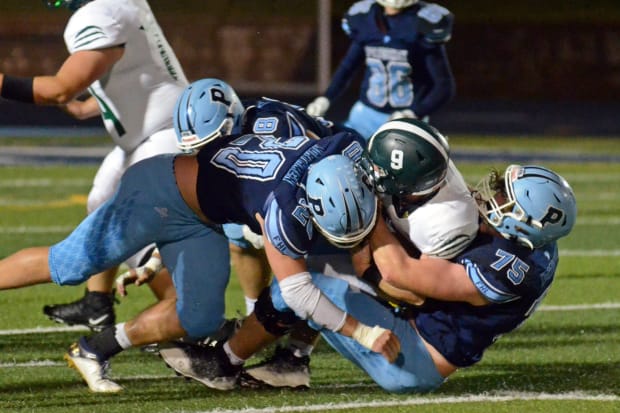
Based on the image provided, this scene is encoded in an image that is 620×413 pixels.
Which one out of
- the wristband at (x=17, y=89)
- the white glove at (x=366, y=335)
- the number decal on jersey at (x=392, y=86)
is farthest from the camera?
the number decal on jersey at (x=392, y=86)

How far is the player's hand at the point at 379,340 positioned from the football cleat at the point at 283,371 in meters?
0.42

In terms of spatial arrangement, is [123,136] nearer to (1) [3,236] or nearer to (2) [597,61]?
(1) [3,236]

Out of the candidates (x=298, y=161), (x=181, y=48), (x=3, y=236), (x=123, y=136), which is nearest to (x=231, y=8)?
(x=181, y=48)

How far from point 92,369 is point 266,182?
0.95 meters

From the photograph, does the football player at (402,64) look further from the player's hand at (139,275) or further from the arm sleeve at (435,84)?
the player's hand at (139,275)

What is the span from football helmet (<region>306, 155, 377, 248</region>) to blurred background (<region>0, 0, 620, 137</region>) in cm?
1266

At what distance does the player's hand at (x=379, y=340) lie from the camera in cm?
437

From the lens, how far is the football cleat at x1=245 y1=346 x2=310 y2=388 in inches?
187

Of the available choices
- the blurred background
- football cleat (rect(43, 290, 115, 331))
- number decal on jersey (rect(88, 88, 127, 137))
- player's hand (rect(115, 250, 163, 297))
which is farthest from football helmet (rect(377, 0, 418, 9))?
the blurred background

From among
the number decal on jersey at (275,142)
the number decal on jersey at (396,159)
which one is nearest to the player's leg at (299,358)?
the number decal on jersey at (275,142)

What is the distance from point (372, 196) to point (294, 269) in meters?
0.36

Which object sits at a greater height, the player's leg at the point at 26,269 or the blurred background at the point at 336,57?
the player's leg at the point at 26,269

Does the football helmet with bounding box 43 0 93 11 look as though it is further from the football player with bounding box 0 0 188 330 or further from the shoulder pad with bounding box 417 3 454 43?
the shoulder pad with bounding box 417 3 454 43

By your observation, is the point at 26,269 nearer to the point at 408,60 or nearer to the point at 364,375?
the point at 364,375
